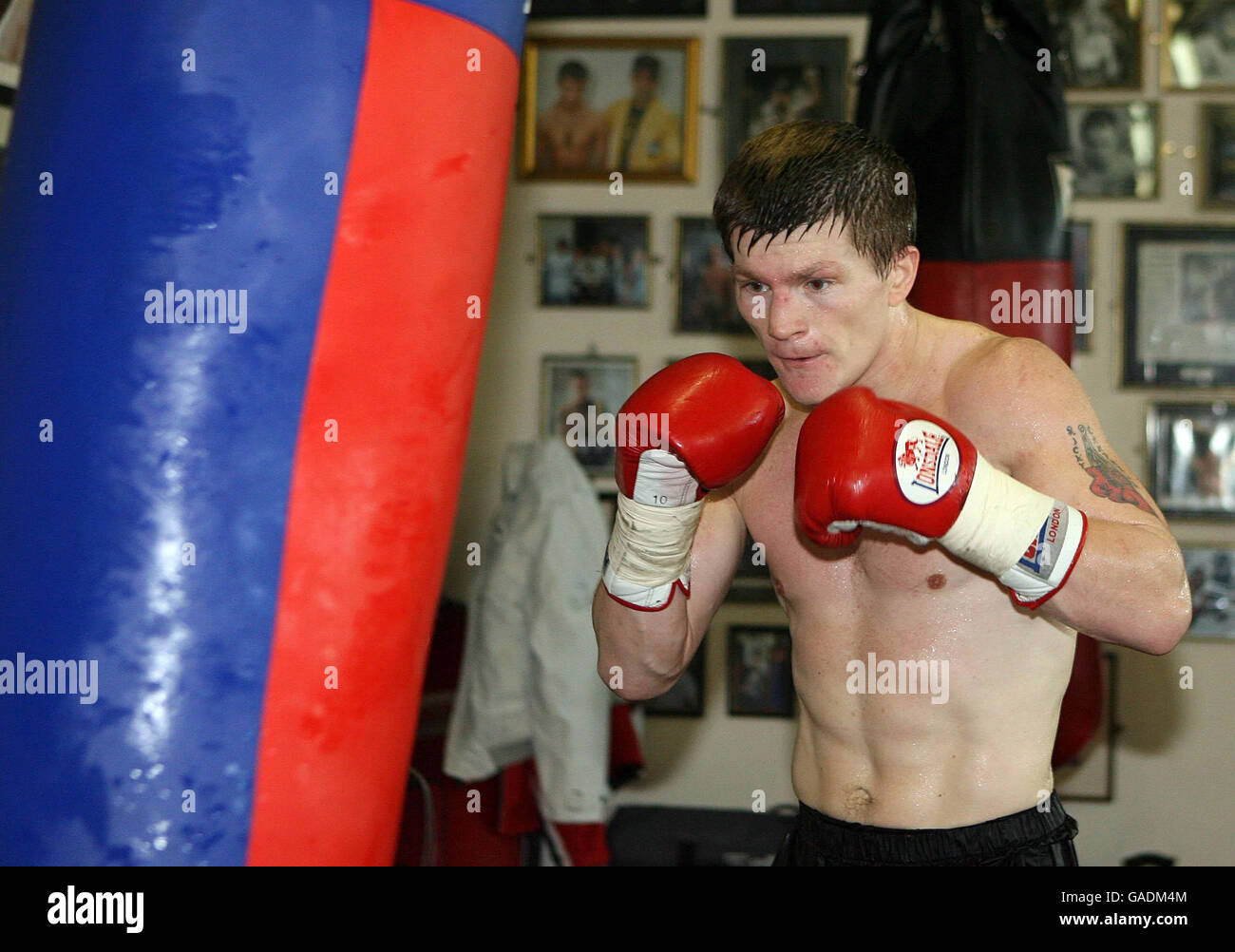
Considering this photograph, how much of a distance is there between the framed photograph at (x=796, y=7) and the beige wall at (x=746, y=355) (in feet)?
0.11

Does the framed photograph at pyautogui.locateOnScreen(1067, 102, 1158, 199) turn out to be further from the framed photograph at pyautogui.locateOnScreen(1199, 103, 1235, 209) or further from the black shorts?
the black shorts

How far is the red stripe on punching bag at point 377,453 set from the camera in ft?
4.13

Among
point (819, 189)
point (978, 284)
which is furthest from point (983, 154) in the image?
point (819, 189)

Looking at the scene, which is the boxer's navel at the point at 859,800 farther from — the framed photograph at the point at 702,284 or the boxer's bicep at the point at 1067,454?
the framed photograph at the point at 702,284

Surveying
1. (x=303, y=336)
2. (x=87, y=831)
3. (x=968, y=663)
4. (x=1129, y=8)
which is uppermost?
(x=1129, y=8)

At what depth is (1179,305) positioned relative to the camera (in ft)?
11.8

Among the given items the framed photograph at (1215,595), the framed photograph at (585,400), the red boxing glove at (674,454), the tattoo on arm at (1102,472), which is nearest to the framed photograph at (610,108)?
the framed photograph at (585,400)

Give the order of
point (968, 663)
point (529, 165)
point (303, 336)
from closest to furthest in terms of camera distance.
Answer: point (303, 336)
point (968, 663)
point (529, 165)

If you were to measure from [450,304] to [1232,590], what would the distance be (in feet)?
10.0

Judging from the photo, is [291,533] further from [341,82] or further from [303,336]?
[341,82]

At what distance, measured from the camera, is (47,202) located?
4.16ft

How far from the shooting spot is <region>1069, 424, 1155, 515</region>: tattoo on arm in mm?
1302
